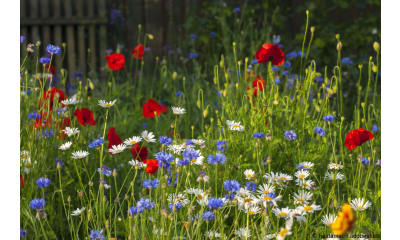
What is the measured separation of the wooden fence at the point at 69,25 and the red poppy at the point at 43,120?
9.88 feet

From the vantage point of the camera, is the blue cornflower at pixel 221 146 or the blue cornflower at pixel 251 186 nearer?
the blue cornflower at pixel 251 186

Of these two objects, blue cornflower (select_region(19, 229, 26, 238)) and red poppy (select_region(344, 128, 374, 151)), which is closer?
blue cornflower (select_region(19, 229, 26, 238))

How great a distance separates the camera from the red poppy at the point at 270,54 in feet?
8.09

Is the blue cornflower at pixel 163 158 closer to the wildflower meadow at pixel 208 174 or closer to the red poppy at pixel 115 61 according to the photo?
the wildflower meadow at pixel 208 174

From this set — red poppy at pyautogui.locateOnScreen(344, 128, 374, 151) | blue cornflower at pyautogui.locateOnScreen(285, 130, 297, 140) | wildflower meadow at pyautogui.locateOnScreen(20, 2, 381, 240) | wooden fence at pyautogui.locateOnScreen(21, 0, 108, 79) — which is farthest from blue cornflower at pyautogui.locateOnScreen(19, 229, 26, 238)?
wooden fence at pyautogui.locateOnScreen(21, 0, 108, 79)

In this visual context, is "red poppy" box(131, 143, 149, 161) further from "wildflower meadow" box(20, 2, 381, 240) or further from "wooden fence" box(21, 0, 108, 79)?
"wooden fence" box(21, 0, 108, 79)

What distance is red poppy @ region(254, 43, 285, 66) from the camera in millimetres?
2465

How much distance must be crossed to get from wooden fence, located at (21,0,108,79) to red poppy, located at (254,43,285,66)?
10.4ft

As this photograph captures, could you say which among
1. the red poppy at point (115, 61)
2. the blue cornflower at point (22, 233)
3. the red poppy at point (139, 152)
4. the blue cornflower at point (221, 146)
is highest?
the red poppy at point (115, 61)

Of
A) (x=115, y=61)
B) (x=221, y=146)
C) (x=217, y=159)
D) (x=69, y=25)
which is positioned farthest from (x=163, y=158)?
(x=69, y=25)

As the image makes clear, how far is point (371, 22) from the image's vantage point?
5.15 meters

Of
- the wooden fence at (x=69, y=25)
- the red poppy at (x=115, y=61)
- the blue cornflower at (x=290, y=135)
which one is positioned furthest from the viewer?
the wooden fence at (x=69, y=25)

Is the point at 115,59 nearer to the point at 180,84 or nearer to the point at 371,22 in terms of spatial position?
the point at 180,84

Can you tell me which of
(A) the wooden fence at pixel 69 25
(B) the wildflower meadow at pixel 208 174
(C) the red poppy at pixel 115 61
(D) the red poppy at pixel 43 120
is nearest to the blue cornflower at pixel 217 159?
(B) the wildflower meadow at pixel 208 174
